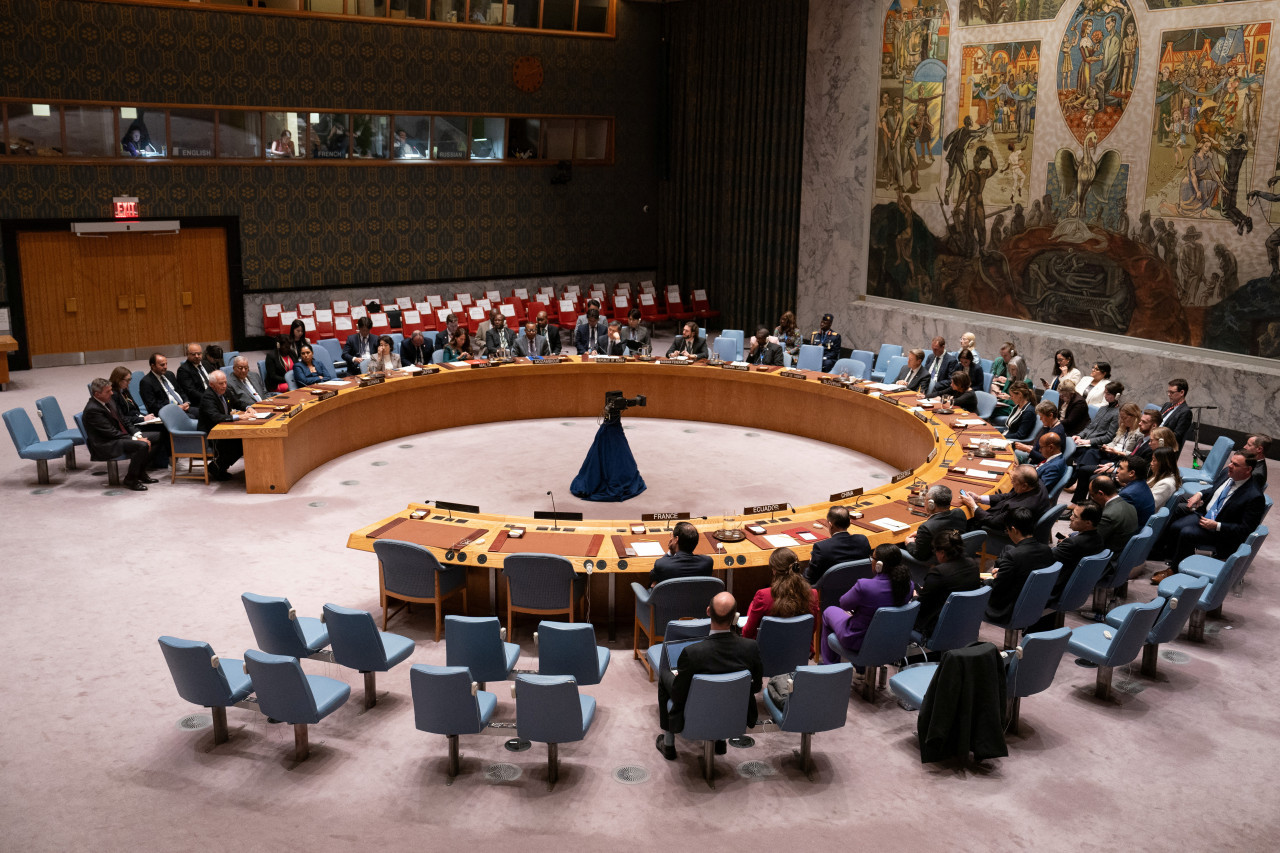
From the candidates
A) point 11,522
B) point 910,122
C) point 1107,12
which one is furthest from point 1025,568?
point 910,122

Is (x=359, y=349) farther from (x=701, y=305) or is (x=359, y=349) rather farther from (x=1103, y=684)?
(x=1103, y=684)

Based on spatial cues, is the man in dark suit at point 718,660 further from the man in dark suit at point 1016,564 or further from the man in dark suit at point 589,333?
the man in dark suit at point 589,333

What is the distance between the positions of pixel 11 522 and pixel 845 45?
13246mm

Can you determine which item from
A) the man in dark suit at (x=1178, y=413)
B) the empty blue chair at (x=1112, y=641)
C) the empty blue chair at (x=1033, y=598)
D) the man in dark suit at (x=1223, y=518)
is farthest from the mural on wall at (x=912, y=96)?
the empty blue chair at (x=1112, y=641)

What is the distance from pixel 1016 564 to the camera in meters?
6.86

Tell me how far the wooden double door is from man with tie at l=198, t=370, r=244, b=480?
6666 millimetres

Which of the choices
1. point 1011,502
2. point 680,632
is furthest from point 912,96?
point 680,632

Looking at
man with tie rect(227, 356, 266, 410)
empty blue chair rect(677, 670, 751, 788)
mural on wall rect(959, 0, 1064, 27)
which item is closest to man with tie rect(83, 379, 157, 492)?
man with tie rect(227, 356, 266, 410)

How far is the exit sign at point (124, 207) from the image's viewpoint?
15.9 metres

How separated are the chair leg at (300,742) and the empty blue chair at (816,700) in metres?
2.54

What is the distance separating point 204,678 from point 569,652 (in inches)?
76.2

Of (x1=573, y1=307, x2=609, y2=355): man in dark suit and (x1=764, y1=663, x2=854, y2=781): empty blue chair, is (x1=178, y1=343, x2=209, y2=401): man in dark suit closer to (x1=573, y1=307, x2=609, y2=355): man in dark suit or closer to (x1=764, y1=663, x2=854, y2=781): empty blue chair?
(x1=573, y1=307, x2=609, y2=355): man in dark suit

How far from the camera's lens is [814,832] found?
5.29 meters

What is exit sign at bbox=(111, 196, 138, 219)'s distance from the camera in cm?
1588
